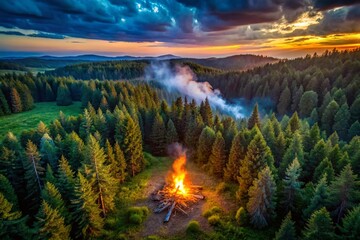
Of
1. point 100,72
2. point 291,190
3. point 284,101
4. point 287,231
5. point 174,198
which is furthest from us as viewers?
point 100,72

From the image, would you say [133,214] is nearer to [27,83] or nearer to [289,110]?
[289,110]

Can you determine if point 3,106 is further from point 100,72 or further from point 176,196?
point 100,72

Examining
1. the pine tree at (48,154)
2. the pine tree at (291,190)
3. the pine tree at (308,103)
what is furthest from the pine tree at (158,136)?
the pine tree at (308,103)

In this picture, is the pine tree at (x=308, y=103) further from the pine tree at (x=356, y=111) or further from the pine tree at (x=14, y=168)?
the pine tree at (x=14, y=168)

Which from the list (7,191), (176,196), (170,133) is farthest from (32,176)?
(170,133)

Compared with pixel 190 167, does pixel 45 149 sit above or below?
above

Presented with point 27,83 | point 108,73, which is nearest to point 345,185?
point 27,83

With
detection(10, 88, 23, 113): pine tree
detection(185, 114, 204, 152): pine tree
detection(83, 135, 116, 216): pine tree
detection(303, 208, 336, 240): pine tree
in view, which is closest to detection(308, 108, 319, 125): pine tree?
detection(185, 114, 204, 152): pine tree
